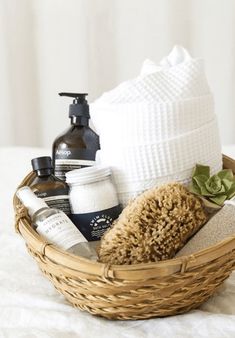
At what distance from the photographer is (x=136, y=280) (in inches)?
19.1

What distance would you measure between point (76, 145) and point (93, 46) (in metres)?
0.73

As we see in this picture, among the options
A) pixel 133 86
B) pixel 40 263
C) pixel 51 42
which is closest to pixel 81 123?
pixel 133 86

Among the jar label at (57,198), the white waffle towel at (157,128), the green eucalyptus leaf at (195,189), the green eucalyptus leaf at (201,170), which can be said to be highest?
the white waffle towel at (157,128)

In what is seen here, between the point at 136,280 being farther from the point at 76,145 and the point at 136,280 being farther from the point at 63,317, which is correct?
the point at 76,145

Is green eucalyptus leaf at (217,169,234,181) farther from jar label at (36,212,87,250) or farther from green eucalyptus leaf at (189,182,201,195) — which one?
jar label at (36,212,87,250)

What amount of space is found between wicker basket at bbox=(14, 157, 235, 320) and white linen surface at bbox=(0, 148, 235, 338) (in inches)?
0.4

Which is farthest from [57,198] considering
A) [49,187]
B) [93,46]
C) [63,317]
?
[93,46]

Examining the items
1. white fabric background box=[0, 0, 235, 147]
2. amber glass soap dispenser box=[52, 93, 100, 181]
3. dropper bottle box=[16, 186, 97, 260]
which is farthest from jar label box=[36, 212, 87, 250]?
white fabric background box=[0, 0, 235, 147]

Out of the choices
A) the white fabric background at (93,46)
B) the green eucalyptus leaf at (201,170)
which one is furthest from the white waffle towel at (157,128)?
the white fabric background at (93,46)

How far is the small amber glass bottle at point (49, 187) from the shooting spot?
0.62 meters

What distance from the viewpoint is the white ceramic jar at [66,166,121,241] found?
2.00 feet

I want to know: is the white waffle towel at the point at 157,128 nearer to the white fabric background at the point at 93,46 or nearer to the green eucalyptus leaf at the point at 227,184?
the green eucalyptus leaf at the point at 227,184

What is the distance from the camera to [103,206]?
0.61 metres

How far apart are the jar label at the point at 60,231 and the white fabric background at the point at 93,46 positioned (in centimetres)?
86
